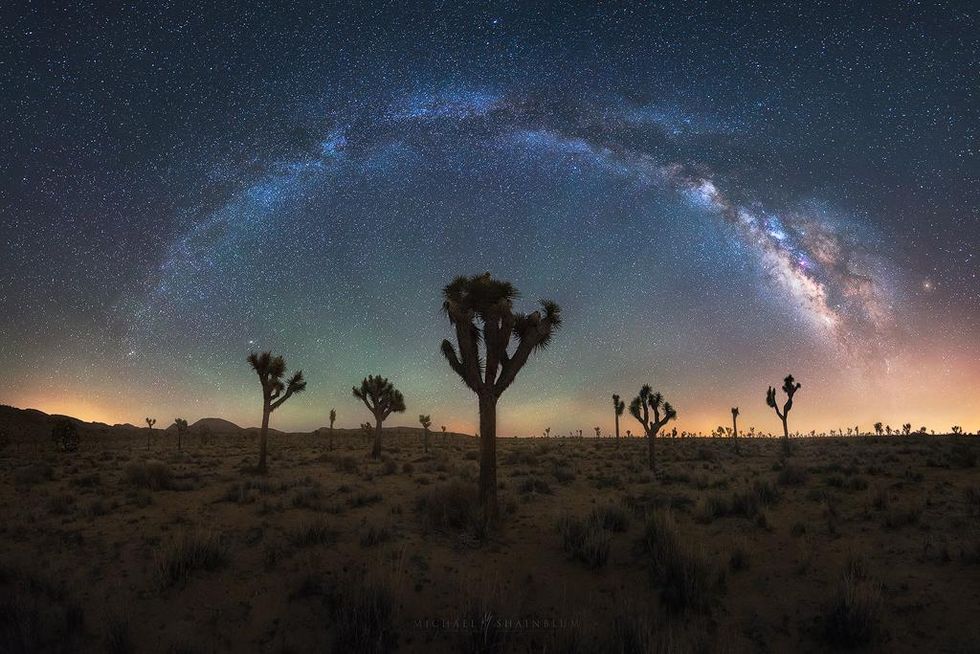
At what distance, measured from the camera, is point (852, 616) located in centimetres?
673

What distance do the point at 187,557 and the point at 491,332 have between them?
9.31 meters

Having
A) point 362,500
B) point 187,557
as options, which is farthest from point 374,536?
point 362,500

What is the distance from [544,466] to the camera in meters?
26.2

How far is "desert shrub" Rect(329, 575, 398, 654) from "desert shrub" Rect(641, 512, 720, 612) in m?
4.56

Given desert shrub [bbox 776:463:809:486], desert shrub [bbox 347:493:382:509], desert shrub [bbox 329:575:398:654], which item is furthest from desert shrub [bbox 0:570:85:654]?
desert shrub [bbox 776:463:809:486]

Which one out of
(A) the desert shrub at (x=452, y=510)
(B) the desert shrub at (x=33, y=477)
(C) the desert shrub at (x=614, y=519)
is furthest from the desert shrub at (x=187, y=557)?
(B) the desert shrub at (x=33, y=477)

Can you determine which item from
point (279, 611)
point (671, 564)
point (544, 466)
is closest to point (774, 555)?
point (671, 564)

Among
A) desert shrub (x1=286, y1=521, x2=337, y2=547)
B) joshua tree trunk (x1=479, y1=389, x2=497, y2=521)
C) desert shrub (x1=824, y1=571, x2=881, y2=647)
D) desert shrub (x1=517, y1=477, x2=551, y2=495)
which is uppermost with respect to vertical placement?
joshua tree trunk (x1=479, y1=389, x2=497, y2=521)

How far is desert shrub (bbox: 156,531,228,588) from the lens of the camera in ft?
28.6

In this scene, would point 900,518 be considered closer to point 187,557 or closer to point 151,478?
point 187,557

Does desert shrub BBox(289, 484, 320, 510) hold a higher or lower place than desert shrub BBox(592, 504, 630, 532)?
lower

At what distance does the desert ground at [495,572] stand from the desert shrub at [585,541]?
0.05 m

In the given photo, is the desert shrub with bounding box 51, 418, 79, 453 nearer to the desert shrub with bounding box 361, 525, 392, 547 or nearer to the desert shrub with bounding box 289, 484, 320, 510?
the desert shrub with bounding box 289, 484, 320, 510

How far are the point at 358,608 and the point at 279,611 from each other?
71.0 inches
